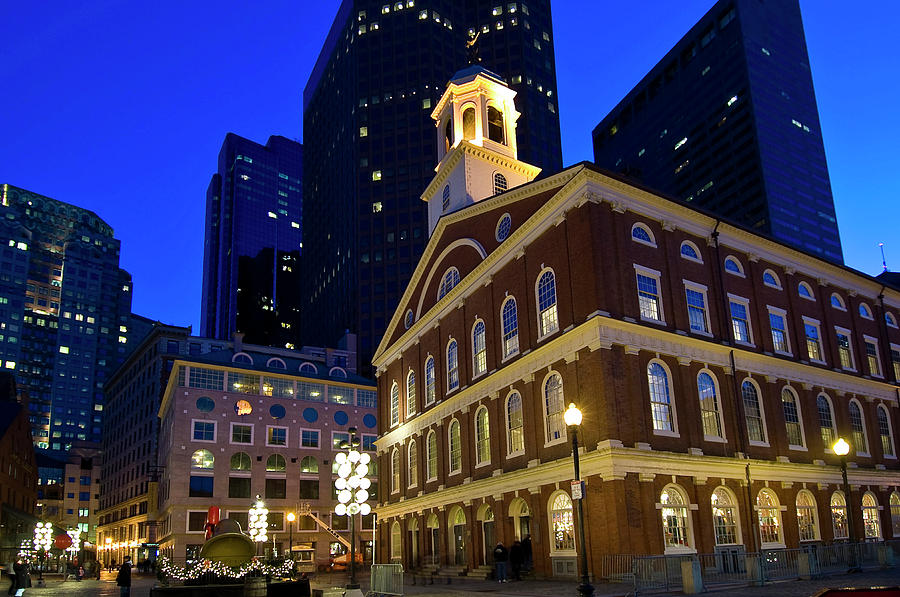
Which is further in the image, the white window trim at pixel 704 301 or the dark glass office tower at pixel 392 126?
the dark glass office tower at pixel 392 126

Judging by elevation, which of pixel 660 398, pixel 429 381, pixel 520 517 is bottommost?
pixel 520 517

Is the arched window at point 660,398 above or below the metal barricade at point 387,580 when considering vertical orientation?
above

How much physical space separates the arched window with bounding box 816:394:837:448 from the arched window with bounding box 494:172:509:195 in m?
23.1

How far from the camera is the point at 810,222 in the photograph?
14188 centimetres

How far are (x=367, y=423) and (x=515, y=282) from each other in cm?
4769

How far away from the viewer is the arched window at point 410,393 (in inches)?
2008

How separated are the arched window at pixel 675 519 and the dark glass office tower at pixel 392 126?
9164 cm

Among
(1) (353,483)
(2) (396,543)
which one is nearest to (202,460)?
(2) (396,543)

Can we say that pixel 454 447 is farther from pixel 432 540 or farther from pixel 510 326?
pixel 510 326

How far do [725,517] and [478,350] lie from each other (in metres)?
15.7

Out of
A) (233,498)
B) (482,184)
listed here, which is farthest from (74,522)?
(482,184)

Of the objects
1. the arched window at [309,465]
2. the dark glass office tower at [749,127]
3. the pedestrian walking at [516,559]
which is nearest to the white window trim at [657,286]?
the pedestrian walking at [516,559]

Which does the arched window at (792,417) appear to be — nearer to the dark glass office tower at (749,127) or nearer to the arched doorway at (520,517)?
the arched doorway at (520,517)

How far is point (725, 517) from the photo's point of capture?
32.6m
